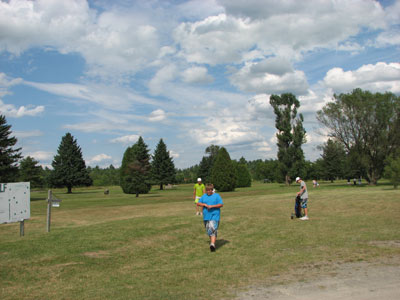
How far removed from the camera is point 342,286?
21.0 ft

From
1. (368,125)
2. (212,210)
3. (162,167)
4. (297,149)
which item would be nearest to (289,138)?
(297,149)

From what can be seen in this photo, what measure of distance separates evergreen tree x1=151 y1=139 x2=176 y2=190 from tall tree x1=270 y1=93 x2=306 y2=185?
86.4ft

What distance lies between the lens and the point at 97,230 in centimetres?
1280

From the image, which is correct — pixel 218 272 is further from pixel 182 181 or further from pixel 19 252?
pixel 182 181

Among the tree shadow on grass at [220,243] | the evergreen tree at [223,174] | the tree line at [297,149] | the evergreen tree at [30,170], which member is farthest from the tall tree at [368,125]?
the evergreen tree at [30,170]

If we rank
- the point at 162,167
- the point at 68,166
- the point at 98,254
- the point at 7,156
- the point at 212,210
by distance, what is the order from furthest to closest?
the point at 162,167
the point at 68,166
the point at 7,156
the point at 212,210
the point at 98,254

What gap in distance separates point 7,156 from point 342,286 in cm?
Answer: 5001

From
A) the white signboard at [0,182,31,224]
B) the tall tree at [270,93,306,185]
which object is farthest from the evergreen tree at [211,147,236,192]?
the white signboard at [0,182,31,224]

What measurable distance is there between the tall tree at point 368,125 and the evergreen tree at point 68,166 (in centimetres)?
4784

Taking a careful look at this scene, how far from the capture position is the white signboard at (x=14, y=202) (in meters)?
11.9

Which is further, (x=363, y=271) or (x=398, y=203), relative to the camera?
(x=398, y=203)

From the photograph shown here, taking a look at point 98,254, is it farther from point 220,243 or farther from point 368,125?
point 368,125

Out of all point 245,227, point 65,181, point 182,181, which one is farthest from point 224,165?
point 182,181

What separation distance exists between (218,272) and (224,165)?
154 feet
